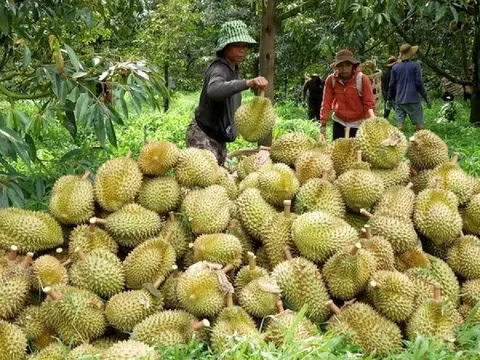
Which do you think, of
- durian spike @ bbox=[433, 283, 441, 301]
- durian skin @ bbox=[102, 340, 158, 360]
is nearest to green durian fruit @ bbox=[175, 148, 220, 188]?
durian skin @ bbox=[102, 340, 158, 360]

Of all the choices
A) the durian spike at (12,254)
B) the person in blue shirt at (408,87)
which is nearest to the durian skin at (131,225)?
the durian spike at (12,254)

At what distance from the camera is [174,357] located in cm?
194

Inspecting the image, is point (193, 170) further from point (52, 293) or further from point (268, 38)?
point (268, 38)

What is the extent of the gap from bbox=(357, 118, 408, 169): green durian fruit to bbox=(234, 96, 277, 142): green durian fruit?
0.49m

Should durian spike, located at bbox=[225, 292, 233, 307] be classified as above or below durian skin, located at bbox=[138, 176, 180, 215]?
below

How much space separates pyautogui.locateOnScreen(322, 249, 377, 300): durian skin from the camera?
2.17 m

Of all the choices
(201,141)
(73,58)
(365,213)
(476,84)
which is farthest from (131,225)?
(476,84)

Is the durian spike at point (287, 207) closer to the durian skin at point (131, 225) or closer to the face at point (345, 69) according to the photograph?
the durian skin at point (131, 225)

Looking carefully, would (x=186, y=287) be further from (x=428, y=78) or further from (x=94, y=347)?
(x=428, y=78)

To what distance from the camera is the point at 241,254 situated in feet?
7.76

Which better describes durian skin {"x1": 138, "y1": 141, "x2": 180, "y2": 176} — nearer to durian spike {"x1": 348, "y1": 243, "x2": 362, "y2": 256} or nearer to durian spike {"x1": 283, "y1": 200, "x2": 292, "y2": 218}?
durian spike {"x1": 283, "y1": 200, "x2": 292, "y2": 218}

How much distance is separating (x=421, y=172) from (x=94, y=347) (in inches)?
69.2

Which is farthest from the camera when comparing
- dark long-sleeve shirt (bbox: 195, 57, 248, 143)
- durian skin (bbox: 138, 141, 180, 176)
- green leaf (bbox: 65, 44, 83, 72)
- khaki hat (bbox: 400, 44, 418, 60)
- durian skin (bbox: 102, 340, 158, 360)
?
khaki hat (bbox: 400, 44, 418, 60)

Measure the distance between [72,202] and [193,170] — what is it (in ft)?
1.76
